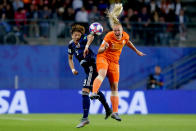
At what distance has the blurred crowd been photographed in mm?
24344

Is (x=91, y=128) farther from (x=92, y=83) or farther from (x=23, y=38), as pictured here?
(x=23, y=38)

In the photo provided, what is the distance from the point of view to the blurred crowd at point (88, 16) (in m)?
24.3

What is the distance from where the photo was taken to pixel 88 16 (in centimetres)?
2558

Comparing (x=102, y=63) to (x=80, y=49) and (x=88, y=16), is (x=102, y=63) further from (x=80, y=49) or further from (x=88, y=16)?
(x=88, y=16)

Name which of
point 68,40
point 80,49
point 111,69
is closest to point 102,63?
point 111,69

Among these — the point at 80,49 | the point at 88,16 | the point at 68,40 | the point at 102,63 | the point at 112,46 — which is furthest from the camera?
the point at 88,16

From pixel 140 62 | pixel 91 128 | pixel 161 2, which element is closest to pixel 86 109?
pixel 91 128

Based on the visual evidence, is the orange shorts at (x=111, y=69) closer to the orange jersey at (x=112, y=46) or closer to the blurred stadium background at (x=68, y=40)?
the orange jersey at (x=112, y=46)

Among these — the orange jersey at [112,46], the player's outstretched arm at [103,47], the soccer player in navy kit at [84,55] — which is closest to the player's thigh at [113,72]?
the orange jersey at [112,46]

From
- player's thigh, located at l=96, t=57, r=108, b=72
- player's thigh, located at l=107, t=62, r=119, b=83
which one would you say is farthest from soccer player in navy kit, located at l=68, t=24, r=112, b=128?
player's thigh, located at l=107, t=62, r=119, b=83

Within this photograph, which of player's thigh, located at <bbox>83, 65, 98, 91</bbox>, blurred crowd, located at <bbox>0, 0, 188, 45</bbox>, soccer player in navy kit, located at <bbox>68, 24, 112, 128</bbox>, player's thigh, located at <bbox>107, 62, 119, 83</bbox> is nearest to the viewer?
soccer player in navy kit, located at <bbox>68, 24, 112, 128</bbox>

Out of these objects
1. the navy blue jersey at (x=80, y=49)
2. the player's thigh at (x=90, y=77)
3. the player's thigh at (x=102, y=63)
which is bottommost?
the player's thigh at (x=90, y=77)

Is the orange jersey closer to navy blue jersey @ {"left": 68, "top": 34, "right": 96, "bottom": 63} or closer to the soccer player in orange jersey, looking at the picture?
the soccer player in orange jersey

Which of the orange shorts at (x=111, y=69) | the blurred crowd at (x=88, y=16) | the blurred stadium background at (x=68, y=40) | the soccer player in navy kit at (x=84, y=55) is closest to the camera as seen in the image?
the soccer player in navy kit at (x=84, y=55)
